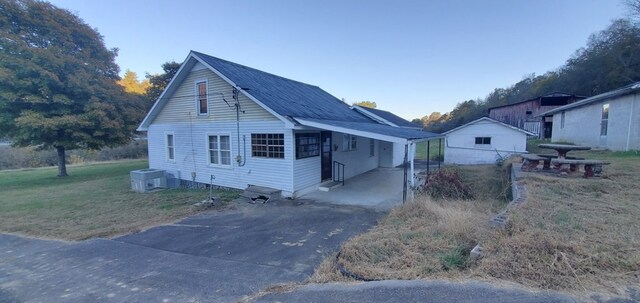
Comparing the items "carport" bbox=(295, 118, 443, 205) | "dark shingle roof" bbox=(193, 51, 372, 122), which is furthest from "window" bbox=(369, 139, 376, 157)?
"dark shingle roof" bbox=(193, 51, 372, 122)

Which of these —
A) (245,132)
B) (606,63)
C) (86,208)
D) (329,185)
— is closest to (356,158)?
(329,185)

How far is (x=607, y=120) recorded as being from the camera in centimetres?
1453

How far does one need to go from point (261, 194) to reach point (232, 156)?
92.8 inches

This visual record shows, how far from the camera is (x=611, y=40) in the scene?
29.8 metres

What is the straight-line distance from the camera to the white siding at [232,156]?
9.34m

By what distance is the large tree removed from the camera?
12758 mm

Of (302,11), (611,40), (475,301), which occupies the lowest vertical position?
(475,301)

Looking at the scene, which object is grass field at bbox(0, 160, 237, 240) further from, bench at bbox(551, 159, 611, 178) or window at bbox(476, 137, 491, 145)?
window at bbox(476, 137, 491, 145)

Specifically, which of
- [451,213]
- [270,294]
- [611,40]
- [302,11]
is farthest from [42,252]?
[611,40]

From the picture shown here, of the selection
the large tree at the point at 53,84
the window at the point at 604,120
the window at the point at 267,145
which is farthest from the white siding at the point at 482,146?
the large tree at the point at 53,84

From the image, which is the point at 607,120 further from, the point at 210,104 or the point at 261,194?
the point at 210,104

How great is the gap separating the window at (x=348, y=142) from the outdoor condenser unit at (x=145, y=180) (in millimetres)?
8456

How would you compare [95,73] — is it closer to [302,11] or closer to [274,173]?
[302,11]

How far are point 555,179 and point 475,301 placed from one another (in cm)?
676
